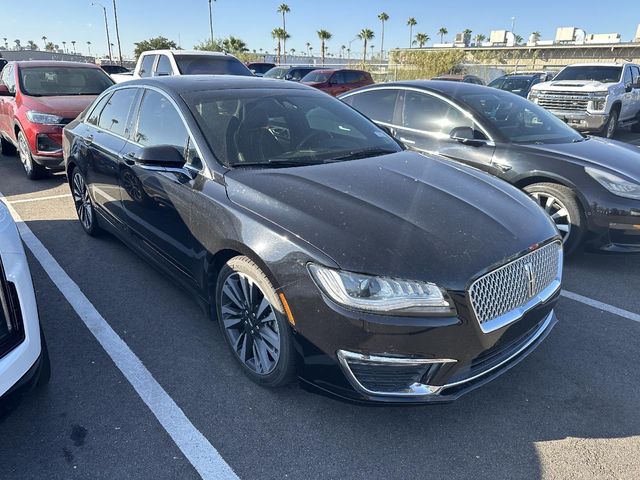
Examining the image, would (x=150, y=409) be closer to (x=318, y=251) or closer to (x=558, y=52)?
(x=318, y=251)

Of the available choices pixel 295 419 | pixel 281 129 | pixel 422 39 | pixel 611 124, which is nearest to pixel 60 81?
pixel 281 129

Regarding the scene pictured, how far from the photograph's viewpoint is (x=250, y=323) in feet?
8.90

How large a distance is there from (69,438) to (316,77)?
1754 cm

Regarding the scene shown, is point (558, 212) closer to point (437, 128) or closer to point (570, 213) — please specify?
point (570, 213)

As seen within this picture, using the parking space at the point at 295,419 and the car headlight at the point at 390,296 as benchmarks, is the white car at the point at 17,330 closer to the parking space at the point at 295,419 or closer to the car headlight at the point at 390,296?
the parking space at the point at 295,419

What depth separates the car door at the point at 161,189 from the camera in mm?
3113

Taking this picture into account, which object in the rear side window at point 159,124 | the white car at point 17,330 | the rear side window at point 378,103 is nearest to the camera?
the white car at point 17,330

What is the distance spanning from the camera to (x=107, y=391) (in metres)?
2.72

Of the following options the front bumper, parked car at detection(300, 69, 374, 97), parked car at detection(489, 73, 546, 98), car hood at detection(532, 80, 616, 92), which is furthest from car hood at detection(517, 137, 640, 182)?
parked car at detection(300, 69, 374, 97)

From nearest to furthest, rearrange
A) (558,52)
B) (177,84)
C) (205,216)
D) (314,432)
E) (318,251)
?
1. (318,251)
2. (314,432)
3. (205,216)
4. (177,84)
5. (558,52)

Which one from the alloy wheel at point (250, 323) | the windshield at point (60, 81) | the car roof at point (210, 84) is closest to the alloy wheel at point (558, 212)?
the car roof at point (210, 84)

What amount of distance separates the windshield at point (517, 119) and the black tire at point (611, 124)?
24.0 feet

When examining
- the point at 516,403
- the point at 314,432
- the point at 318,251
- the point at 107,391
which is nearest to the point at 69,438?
the point at 107,391

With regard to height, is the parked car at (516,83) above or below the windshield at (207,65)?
below
